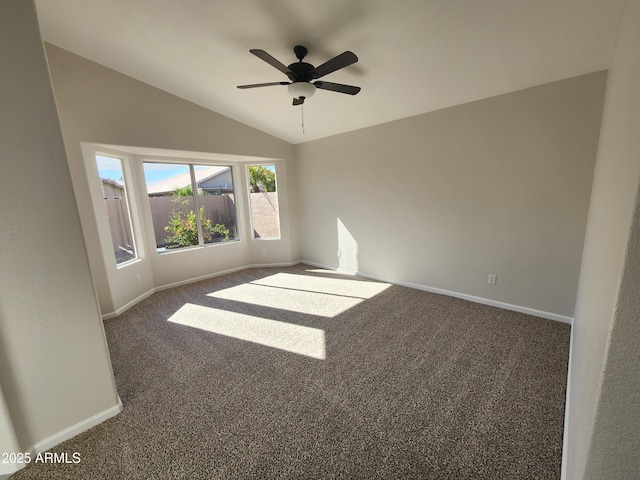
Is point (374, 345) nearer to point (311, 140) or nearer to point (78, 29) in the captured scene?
point (311, 140)

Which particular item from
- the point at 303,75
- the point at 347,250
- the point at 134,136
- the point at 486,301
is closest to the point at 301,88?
the point at 303,75

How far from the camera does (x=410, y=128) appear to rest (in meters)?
3.46

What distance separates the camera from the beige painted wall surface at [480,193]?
8.16ft

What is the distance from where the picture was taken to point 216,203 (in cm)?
480

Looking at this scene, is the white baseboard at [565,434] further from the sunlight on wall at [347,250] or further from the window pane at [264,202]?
the window pane at [264,202]

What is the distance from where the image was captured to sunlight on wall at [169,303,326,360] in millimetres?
2473

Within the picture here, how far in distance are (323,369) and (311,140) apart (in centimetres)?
387

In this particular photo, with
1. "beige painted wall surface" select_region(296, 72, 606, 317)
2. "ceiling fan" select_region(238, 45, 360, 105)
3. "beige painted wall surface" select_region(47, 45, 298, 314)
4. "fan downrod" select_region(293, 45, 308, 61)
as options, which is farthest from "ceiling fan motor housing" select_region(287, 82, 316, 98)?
"beige painted wall surface" select_region(47, 45, 298, 314)

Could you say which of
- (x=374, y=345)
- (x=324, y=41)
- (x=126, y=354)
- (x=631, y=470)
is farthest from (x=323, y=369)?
(x=324, y=41)

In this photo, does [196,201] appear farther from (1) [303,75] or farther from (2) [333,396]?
(2) [333,396]

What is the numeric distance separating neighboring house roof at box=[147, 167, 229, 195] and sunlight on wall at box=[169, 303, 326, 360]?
2031mm

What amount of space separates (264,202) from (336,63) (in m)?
3.44

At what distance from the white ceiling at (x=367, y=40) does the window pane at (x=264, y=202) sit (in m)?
1.91

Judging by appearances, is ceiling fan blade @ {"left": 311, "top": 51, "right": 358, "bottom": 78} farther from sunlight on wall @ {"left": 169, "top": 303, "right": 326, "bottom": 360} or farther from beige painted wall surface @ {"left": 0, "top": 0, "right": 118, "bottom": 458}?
sunlight on wall @ {"left": 169, "top": 303, "right": 326, "bottom": 360}
